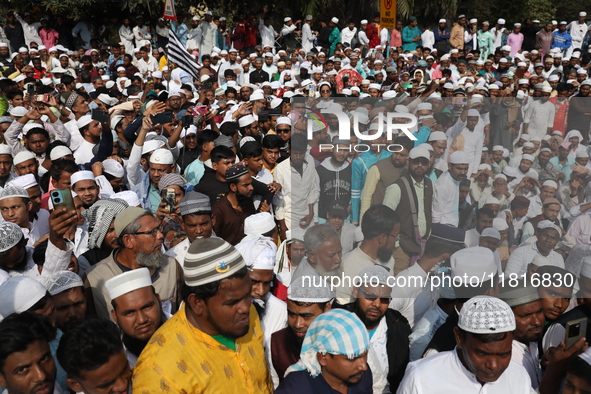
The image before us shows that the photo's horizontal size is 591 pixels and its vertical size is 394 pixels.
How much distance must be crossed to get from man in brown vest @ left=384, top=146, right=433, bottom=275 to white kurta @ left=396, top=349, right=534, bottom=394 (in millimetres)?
1702

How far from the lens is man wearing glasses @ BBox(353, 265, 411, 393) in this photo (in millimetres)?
2795

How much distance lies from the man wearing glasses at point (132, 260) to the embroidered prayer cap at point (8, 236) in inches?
17.3

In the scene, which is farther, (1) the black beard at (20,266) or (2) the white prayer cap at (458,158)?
(2) the white prayer cap at (458,158)

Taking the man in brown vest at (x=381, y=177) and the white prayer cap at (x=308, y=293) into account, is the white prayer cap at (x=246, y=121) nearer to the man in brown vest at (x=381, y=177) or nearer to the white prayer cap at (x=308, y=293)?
the man in brown vest at (x=381, y=177)

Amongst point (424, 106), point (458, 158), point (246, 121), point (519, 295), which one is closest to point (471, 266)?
point (519, 295)

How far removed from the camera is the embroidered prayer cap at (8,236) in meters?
2.96

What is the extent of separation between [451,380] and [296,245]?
1778 mm

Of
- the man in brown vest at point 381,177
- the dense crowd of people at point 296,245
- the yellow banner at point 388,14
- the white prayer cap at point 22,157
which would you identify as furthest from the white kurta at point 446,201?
the yellow banner at point 388,14

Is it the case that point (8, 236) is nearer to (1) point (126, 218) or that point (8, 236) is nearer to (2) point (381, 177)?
(1) point (126, 218)

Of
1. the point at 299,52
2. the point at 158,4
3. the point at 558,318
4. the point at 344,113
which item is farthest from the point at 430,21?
the point at 558,318

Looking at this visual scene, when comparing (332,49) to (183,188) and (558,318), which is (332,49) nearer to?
(183,188)

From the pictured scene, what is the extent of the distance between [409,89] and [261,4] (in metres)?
8.16

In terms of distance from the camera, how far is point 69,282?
8.80 feet

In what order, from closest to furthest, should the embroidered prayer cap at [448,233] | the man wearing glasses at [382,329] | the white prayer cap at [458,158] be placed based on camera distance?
the man wearing glasses at [382,329] → the embroidered prayer cap at [448,233] → the white prayer cap at [458,158]
